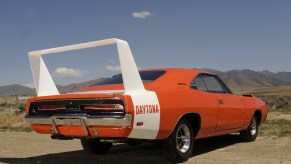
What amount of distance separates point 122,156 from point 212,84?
6.79 ft

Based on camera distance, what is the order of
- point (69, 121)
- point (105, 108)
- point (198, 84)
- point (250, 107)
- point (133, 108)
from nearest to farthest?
point (133, 108) < point (105, 108) < point (69, 121) < point (198, 84) < point (250, 107)

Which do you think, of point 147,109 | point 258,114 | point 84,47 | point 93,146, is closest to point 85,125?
point 147,109

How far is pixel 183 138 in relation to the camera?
6.08m

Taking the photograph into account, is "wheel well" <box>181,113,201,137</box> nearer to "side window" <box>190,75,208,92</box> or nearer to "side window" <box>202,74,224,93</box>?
"side window" <box>190,75,208,92</box>

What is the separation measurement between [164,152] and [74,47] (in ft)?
6.51

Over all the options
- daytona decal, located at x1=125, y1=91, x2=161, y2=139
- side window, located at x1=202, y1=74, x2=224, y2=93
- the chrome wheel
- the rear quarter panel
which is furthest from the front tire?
the chrome wheel

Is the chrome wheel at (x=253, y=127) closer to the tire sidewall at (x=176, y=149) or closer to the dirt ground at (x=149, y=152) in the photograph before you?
the dirt ground at (x=149, y=152)

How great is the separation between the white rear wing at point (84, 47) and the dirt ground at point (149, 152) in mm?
1267

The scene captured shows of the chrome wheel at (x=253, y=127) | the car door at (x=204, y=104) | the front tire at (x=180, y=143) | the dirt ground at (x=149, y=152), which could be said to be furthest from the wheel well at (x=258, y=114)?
the front tire at (x=180, y=143)

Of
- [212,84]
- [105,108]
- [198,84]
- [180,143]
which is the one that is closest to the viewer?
[105,108]

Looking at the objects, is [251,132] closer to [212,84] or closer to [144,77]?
[212,84]

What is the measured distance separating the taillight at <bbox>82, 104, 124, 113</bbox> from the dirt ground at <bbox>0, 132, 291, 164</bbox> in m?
1.47

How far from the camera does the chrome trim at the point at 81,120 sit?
4883 mm

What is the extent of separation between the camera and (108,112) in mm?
5062
